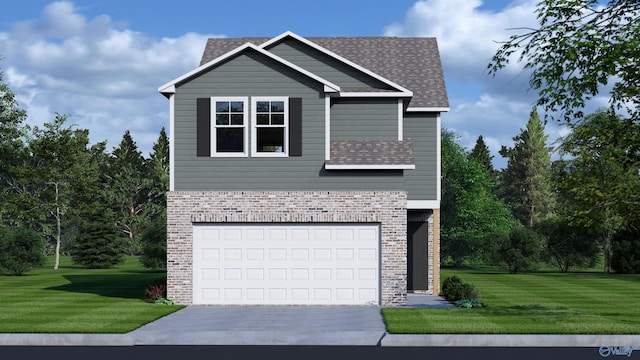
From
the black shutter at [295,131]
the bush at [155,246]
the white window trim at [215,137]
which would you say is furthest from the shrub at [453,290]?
the bush at [155,246]

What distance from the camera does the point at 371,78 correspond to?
30.4 m

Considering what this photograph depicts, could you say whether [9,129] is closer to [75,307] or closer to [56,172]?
[56,172]

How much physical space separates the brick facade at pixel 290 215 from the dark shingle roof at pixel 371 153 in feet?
3.20

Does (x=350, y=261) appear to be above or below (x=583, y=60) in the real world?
below

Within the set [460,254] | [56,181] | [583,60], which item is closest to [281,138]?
[583,60]

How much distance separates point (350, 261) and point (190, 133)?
6.63 m

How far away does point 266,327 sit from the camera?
2089 centimetres

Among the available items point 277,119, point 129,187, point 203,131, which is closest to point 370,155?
point 277,119

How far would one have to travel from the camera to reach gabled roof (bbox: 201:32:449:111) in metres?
33.9

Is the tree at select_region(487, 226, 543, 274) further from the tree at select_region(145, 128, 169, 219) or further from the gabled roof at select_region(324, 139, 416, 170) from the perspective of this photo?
the tree at select_region(145, 128, 169, 219)

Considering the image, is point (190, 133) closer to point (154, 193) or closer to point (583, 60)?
point (583, 60)

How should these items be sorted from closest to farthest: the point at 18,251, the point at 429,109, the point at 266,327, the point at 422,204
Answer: the point at 266,327
the point at 429,109
the point at 422,204
the point at 18,251

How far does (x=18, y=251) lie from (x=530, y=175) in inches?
2690

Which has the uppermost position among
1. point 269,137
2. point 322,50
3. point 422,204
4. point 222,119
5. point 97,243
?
point 322,50
